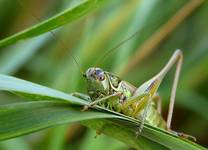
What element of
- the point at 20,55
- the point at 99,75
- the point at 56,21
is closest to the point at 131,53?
the point at 20,55

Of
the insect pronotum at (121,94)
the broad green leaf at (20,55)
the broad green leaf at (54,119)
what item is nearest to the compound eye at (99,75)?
the insect pronotum at (121,94)

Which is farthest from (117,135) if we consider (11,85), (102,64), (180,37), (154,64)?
(180,37)

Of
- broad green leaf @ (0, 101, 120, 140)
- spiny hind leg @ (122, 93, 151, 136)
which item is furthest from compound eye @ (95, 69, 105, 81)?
broad green leaf @ (0, 101, 120, 140)

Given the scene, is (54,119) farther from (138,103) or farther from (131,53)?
(131,53)

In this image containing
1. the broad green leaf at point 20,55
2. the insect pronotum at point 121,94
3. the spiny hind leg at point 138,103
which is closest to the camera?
the insect pronotum at point 121,94

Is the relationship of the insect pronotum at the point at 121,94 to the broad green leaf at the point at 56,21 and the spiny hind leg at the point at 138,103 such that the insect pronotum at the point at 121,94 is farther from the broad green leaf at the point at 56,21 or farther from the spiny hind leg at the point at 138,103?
the broad green leaf at the point at 56,21

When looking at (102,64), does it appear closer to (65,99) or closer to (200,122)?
(200,122)
